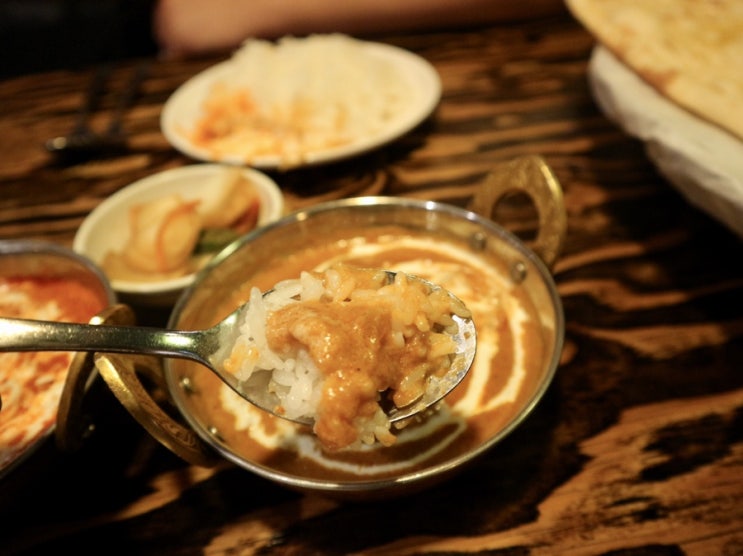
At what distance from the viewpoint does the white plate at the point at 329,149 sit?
199cm

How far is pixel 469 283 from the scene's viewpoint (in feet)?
4.56

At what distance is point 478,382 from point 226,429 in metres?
0.54

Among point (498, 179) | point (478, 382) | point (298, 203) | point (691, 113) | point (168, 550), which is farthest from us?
point (298, 203)

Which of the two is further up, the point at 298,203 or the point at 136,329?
the point at 136,329

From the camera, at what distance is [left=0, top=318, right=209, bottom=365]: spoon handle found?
0.90m

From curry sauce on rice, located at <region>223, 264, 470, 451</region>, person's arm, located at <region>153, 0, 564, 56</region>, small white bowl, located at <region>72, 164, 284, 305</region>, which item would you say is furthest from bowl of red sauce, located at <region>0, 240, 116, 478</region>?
person's arm, located at <region>153, 0, 564, 56</region>

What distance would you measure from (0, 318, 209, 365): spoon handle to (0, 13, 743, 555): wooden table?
25 cm

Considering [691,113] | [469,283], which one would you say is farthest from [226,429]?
[691,113]

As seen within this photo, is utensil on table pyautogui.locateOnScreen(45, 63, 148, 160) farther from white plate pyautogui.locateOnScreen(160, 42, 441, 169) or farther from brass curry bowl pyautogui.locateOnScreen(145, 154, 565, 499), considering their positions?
brass curry bowl pyautogui.locateOnScreen(145, 154, 565, 499)

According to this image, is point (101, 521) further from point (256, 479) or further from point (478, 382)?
point (478, 382)

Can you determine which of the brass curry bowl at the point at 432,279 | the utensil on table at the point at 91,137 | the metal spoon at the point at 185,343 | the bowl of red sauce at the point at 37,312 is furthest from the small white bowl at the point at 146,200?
the utensil on table at the point at 91,137

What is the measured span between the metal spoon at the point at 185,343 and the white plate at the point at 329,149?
1062mm

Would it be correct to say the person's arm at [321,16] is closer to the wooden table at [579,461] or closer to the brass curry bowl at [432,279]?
the wooden table at [579,461]

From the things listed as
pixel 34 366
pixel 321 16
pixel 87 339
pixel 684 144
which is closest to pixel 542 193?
pixel 684 144
